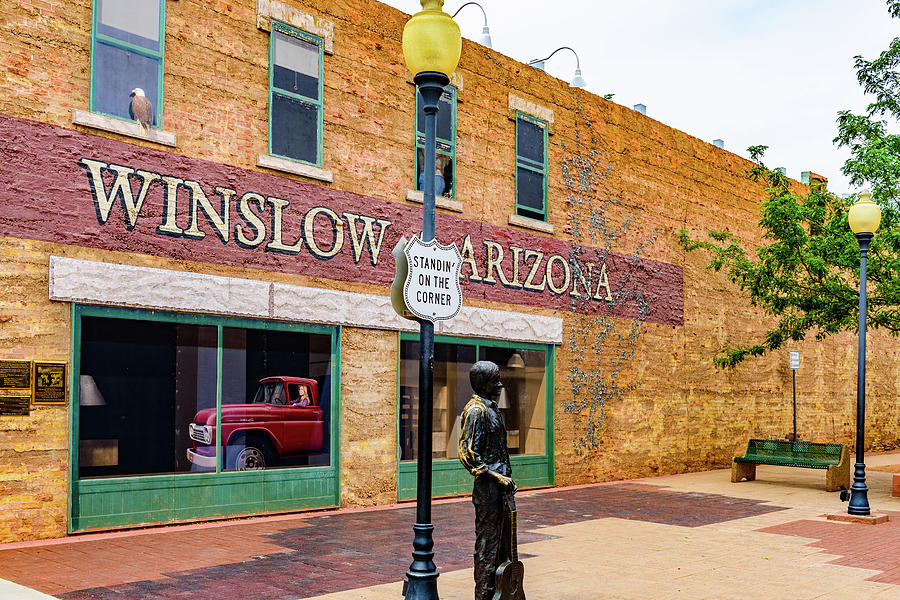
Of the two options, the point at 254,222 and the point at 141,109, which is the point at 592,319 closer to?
the point at 254,222

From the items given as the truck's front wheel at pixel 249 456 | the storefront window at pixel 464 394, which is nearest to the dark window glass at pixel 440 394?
the storefront window at pixel 464 394

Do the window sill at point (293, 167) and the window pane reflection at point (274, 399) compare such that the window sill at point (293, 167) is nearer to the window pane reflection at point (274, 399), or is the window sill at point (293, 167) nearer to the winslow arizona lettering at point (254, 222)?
the winslow arizona lettering at point (254, 222)

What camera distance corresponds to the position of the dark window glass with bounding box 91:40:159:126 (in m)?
10.5

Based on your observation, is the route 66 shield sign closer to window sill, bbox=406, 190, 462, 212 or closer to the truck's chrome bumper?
the truck's chrome bumper

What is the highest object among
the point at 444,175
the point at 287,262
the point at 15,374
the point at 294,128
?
the point at 294,128

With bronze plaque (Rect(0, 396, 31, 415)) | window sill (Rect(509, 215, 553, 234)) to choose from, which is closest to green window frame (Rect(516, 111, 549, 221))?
window sill (Rect(509, 215, 553, 234))

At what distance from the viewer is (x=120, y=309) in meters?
10.4

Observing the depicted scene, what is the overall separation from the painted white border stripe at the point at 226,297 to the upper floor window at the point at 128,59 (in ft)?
6.18

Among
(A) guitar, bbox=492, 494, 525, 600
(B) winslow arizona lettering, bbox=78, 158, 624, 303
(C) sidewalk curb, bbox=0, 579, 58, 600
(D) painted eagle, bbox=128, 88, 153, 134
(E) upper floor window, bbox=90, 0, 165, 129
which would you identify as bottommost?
(C) sidewalk curb, bbox=0, 579, 58, 600

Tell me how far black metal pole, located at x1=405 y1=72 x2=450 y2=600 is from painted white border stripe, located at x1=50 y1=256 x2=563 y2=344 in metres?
5.11

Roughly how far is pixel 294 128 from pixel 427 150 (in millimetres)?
6312

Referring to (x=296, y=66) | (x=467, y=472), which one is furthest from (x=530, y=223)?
(x=296, y=66)

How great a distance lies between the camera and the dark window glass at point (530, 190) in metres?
15.9

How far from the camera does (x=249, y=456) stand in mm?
11570
